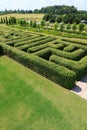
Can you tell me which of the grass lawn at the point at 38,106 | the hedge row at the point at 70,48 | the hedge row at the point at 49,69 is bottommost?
the grass lawn at the point at 38,106

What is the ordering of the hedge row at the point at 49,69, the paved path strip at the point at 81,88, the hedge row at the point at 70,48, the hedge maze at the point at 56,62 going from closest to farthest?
the paved path strip at the point at 81,88
the hedge row at the point at 49,69
the hedge maze at the point at 56,62
the hedge row at the point at 70,48

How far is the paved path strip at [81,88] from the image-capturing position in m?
11.0

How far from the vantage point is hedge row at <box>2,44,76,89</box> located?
11655mm

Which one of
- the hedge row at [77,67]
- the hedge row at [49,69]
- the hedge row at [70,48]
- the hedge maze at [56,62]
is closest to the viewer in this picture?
the hedge row at [49,69]

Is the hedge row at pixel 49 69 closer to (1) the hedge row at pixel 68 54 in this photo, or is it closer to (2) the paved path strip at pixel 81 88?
(2) the paved path strip at pixel 81 88

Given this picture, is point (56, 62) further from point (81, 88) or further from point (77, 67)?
point (81, 88)

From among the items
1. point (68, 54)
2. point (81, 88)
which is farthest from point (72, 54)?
Answer: point (81, 88)

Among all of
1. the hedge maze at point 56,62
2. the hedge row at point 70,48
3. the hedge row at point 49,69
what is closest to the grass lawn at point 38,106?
the hedge row at point 49,69

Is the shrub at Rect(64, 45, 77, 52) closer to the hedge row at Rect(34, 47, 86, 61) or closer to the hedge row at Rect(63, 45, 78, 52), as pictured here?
the hedge row at Rect(63, 45, 78, 52)

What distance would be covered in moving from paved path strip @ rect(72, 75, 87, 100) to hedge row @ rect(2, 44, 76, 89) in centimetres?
47

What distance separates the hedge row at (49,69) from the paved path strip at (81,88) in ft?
1.55

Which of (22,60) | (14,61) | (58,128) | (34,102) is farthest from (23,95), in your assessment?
(14,61)

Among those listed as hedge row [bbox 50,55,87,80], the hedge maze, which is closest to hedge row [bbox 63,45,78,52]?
the hedge maze

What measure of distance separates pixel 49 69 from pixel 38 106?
13.4 ft
